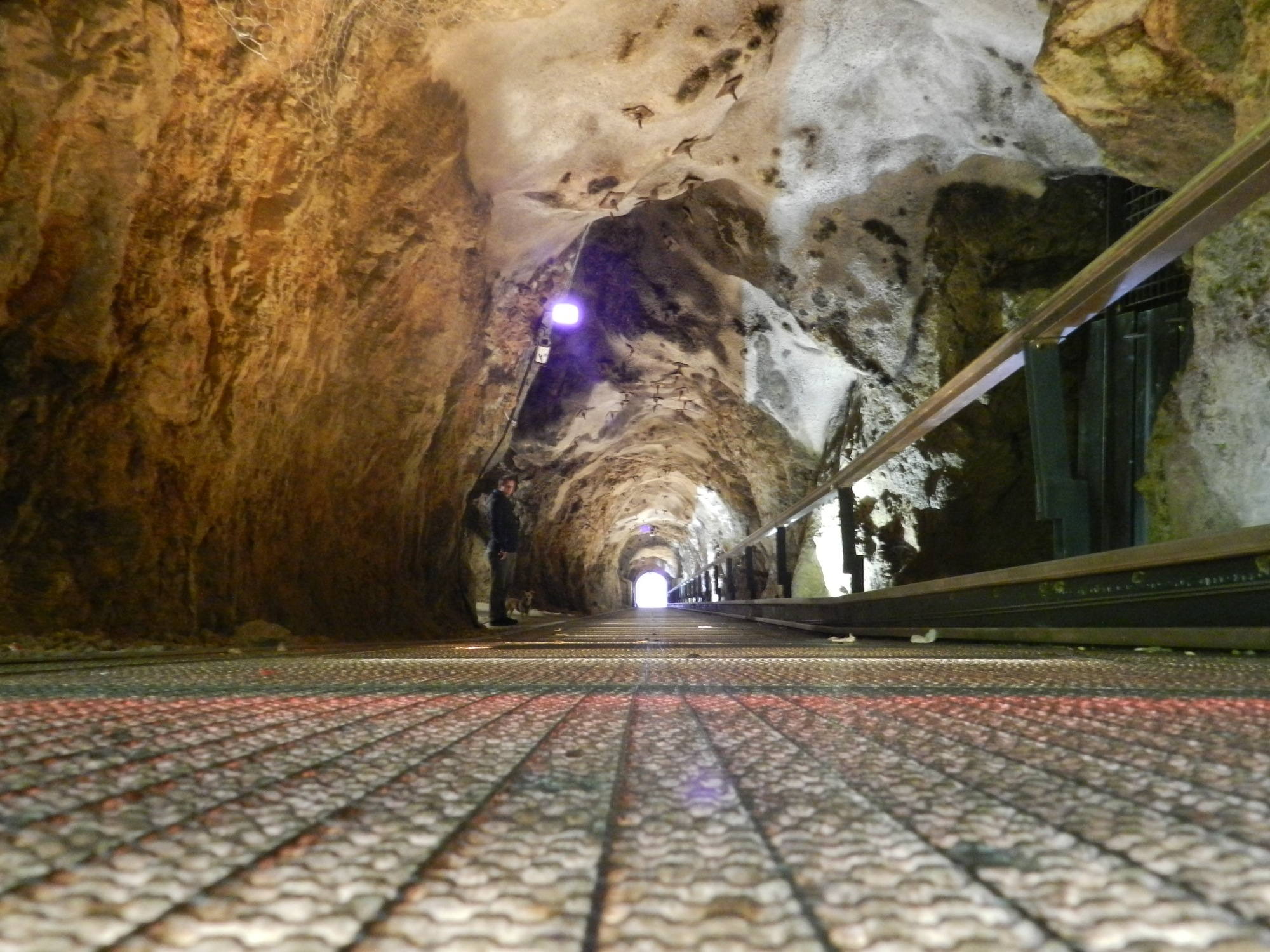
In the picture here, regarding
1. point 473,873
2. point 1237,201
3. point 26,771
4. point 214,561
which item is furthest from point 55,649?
point 1237,201

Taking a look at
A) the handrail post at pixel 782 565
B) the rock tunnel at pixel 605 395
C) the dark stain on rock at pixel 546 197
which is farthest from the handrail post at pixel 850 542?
the dark stain on rock at pixel 546 197

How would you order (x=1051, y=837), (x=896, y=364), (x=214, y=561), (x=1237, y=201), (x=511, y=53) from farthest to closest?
(x=896, y=364) → (x=511, y=53) → (x=214, y=561) → (x=1237, y=201) → (x=1051, y=837)

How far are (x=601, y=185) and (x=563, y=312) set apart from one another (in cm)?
174

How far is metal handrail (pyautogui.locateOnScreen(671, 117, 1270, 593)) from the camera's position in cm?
230

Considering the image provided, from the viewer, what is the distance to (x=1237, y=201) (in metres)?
2.38

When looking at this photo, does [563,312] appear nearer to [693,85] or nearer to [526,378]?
[526,378]

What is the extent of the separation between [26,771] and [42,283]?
3.42 meters

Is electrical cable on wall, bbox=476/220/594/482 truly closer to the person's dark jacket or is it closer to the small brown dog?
the person's dark jacket

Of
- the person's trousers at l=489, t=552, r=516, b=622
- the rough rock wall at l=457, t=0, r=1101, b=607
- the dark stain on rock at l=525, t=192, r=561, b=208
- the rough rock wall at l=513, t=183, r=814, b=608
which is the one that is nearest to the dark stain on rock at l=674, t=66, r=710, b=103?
the rough rock wall at l=457, t=0, r=1101, b=607

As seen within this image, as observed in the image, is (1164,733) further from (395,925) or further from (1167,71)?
(1167,71)

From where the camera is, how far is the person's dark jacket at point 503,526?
9.18m

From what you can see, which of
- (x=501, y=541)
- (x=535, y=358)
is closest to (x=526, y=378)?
(x=535, y=358)

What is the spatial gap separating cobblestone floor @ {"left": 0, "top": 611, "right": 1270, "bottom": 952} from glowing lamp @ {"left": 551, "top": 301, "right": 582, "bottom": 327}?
8.10 meters

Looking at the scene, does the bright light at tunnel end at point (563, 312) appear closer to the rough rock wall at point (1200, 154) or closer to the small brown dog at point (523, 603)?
the rough rock wall at point (1200, 154)
